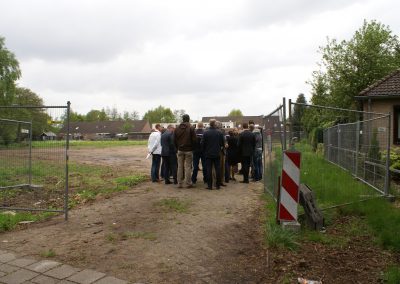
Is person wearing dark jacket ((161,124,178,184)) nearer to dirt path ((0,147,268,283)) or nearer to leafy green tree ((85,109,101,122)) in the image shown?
dirt path ((0,147,268,283))

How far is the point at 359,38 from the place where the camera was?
31.0m

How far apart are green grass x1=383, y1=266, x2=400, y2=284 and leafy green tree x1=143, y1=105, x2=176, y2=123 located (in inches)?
4798

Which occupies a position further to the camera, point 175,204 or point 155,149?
point 155,149

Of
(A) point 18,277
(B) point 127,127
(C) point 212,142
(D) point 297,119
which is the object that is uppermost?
(B) point 127,127

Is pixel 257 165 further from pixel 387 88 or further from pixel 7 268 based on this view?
pixel 387 88

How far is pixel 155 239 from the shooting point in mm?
6266

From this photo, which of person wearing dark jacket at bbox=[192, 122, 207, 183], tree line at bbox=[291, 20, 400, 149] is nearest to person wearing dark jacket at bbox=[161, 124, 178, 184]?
person wearing dark jacket at bbox=[192, 122, 207, 183]

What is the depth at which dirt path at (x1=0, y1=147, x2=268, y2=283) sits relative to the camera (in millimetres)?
4988

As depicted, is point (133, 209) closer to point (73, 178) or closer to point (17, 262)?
point (17, 262)

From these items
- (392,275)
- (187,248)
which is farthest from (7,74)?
(392,275)

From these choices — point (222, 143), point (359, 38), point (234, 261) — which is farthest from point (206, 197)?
point (359, 38)

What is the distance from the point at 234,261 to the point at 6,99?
4675cm

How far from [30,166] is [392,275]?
27.0 ft

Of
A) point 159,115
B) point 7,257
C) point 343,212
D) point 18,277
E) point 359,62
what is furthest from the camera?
point 159,115
